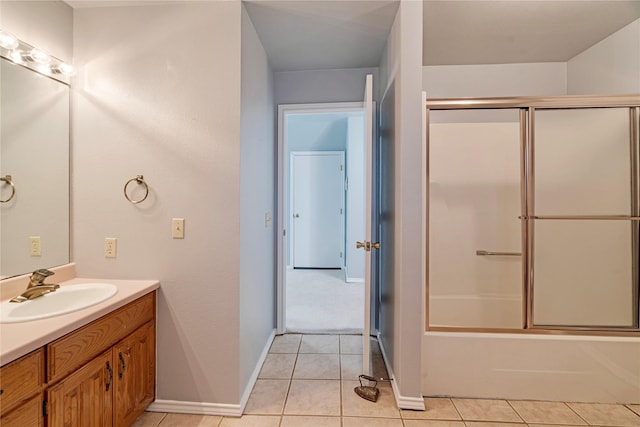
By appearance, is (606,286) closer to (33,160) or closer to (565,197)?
(565,197)

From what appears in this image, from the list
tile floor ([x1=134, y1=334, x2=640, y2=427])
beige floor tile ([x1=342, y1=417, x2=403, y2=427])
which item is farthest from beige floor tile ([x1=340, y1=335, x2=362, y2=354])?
beige floor tile ([x1=342, y1=417, x2=403, y2=427])

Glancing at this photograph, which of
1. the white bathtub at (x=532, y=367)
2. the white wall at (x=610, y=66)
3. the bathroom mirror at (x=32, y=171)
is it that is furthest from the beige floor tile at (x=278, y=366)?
the white wall at (x=610, y=66)

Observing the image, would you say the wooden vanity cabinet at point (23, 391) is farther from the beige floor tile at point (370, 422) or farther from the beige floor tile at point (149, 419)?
the beige floor tile at point (370, 422)

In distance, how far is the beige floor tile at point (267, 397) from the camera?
65.2 inches

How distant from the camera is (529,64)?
8.10 ft

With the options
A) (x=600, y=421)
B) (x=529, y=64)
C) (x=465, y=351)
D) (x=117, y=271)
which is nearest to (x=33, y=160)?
(x=117, y=271)

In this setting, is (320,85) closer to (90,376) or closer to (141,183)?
(141,183)

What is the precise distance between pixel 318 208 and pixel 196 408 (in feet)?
12.0

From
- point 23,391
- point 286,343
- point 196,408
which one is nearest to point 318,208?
point 286,343

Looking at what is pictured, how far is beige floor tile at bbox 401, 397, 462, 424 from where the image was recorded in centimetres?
159

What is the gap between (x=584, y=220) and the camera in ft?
6.54

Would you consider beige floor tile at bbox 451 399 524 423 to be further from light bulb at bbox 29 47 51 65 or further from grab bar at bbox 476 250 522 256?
light bulb at bbox 29 47 51 65

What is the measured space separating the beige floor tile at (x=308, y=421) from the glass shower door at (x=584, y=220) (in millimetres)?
1449

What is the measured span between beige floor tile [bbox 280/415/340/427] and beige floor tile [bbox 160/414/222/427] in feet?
1.28
